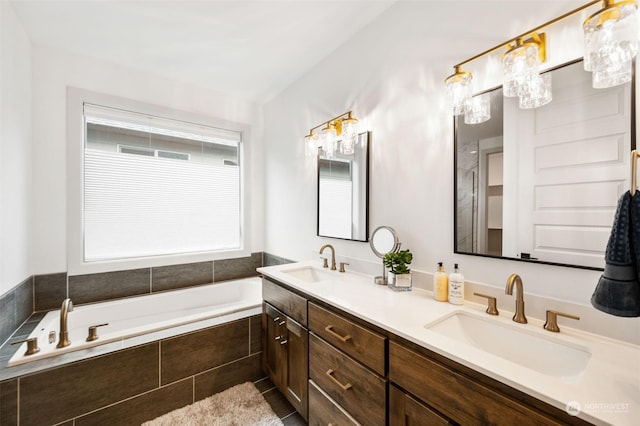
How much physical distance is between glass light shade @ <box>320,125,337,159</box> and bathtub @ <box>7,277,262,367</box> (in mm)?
1405

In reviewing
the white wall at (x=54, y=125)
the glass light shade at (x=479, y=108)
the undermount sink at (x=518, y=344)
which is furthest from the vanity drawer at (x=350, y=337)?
the white wall at (x=54, y=125)

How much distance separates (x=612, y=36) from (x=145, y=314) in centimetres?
344

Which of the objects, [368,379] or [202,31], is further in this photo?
[202,31]

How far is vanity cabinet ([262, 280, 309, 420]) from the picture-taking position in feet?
5.10

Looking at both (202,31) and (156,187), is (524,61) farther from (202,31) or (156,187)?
(156,187)

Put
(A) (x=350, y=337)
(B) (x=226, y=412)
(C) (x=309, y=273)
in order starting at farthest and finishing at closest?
(C) (x=309, y=273)
(B) (x=226, y=412)
(A) (x=350, y=337)

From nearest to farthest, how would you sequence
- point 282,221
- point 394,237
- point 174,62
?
point 394,237
point 174,62
point 282,221

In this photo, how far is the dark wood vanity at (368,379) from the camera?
75 cm

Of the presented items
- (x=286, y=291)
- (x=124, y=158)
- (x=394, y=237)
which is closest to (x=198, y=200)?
(x=124, y=158)

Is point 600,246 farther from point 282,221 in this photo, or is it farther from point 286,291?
point 282,221

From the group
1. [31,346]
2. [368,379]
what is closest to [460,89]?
[368,379]

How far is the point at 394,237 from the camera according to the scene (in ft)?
5.32

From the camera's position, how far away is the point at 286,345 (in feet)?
5.70

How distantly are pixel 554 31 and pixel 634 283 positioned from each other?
1.01 m
